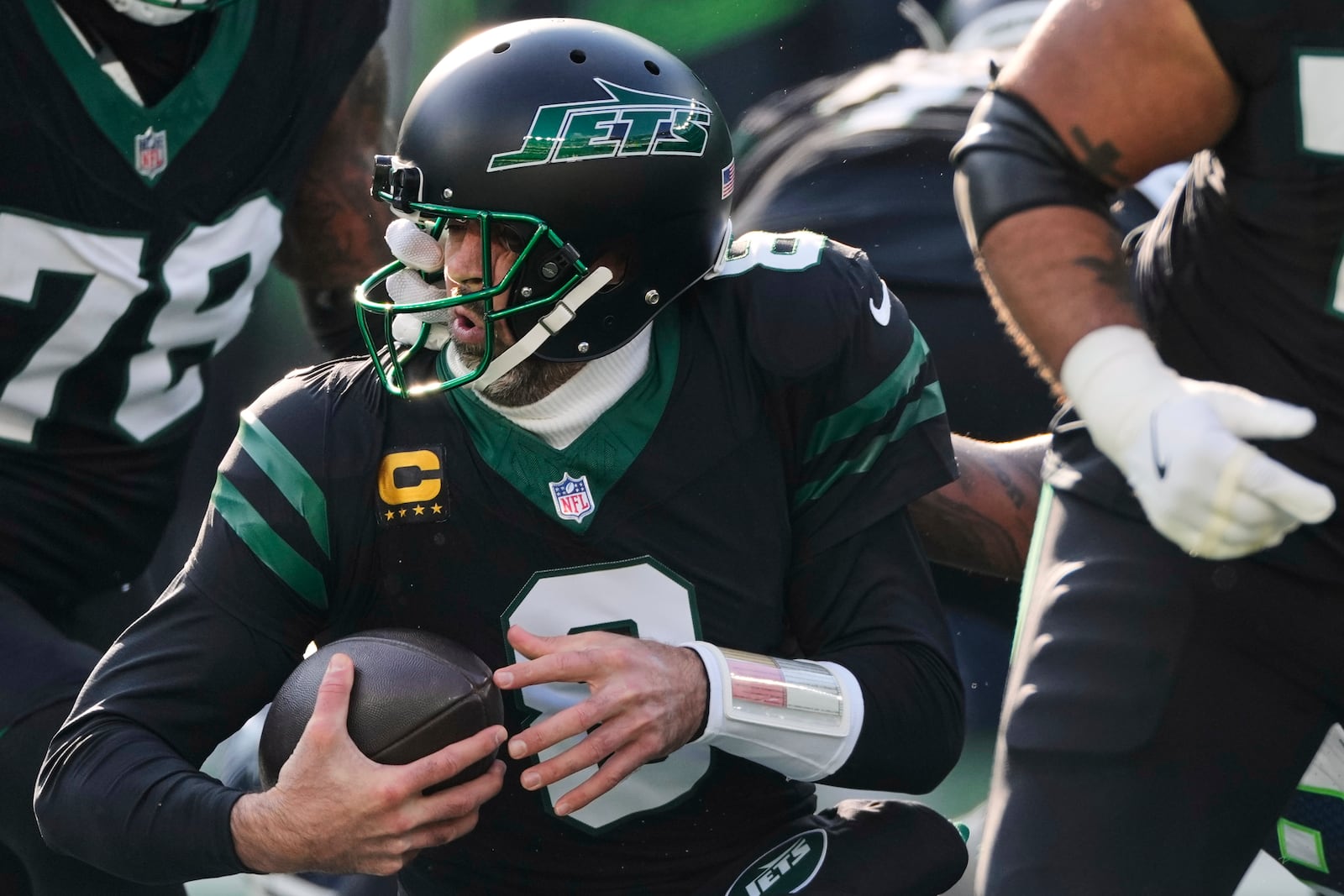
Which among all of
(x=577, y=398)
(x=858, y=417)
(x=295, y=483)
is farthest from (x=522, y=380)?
(x=858, y=417)

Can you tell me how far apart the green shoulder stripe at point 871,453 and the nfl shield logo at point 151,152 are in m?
1.42

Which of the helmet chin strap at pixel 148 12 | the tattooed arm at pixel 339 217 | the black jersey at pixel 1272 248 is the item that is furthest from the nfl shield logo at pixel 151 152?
the black jersey at pixel 1272 248

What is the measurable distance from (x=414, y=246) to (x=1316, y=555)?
1175 millimetres

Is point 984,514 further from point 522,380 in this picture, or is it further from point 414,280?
point 414,280

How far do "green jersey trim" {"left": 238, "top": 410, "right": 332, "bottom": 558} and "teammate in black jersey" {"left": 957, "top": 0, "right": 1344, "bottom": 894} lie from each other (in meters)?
0.87

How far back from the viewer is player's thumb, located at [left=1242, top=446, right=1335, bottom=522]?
1.56m

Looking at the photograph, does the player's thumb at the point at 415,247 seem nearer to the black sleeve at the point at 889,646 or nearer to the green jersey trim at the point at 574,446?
the green jersey trim at the point at 574,446

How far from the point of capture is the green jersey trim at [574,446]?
2.05 meters

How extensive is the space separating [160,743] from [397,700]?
12.1 inches

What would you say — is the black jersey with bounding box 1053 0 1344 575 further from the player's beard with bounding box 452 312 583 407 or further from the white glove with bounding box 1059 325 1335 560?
the player's beard with bounding box 452 312 583 407

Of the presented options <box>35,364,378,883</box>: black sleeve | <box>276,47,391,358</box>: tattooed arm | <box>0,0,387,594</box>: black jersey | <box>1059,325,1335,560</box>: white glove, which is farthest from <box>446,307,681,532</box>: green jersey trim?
<box>276,47,391,358</box>: tattooed arm

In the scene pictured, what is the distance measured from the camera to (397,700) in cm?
184

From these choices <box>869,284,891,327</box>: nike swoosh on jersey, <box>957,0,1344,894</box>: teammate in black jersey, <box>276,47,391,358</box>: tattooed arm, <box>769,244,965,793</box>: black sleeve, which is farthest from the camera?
<box>276,47,391,358</box>: tattooed arm

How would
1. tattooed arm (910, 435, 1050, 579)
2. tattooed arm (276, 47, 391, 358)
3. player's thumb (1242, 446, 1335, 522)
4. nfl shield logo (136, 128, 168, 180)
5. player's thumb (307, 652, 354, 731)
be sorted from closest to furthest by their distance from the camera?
player's thumb (1242, 446, 1335, 522) < player's thumb (307, 652, 354, 731) < tattooed arm (910, 435, 1050, 579) < nfl shield logo (136, 128, 168, 180) < tattooed arm (276, 47, 391, 358)
